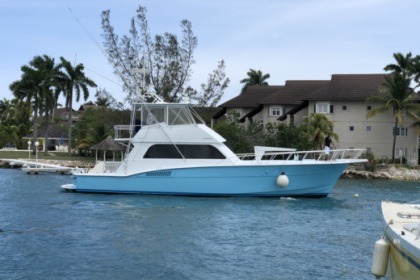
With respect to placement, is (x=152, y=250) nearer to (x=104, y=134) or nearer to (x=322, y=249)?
(x=322, y=249)

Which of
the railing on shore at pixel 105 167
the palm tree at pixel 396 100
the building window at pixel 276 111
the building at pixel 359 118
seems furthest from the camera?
the building window at pixel 276 111

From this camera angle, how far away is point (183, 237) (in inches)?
657

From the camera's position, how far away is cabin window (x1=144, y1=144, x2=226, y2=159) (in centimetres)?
2525

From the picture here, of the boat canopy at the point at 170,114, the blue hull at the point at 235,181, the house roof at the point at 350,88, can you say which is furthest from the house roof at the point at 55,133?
the blue hull at the point at 235,181

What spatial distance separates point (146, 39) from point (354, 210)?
33261 mm

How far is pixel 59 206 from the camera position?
23.1 m

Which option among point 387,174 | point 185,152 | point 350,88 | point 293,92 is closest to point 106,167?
point 185,152

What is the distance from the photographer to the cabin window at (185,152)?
82.8ft

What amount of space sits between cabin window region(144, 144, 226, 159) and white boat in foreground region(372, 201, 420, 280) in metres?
15.4

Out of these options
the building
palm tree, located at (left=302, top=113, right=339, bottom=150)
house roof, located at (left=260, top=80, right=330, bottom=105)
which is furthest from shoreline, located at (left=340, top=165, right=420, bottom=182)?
house roof, located at (left=260, top=80, right=330, bottom=105)

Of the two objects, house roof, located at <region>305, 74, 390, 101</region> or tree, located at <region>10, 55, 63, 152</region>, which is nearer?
house roof, located at <region>305, 74, 390, 101</region>

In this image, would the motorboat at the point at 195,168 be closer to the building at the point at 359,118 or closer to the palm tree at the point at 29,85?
the building at the point at 359,118

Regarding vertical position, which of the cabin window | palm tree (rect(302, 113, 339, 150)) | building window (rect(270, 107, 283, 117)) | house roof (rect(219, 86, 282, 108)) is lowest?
the cabin window

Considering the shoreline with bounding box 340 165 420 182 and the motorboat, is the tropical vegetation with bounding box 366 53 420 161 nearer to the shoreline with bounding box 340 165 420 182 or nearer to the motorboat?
the shoreline with bounding box 340 165 420 182
